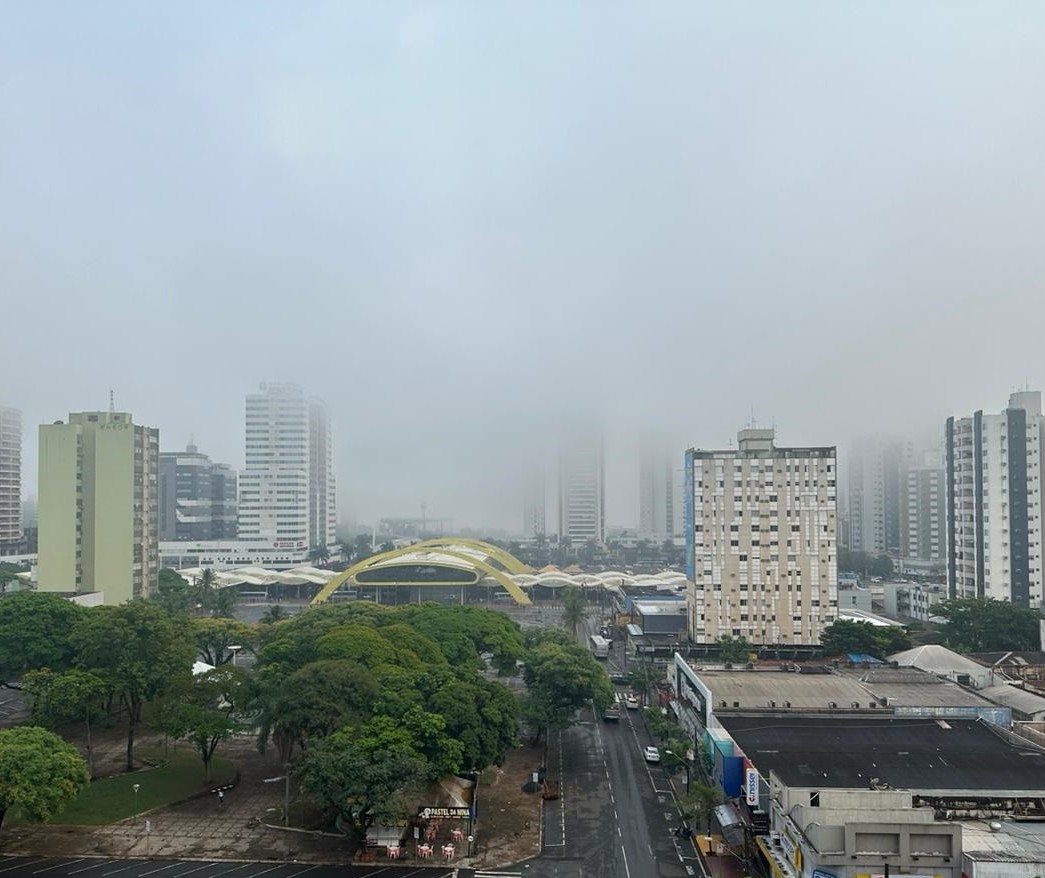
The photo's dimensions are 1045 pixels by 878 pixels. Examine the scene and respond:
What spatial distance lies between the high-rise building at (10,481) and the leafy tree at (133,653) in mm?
72526

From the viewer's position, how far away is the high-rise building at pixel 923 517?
104375mm

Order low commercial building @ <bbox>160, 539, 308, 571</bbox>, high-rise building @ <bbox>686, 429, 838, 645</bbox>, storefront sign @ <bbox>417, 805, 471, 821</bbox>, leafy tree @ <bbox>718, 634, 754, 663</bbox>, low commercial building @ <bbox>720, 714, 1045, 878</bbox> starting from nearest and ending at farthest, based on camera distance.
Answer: low commercial building @ <bbox>720, 714, 1045, 878</bbox> < storefront sign @ <bbox>417, 805, 471, 821</bbox> < leafy tree @ <bbox>718, 634, 754, 663</bbox> < high-rise building @ <bbox>686, 429, 838, 645</bbox> < low commercial building @ <bbox>160, 539, 308, 571</bbox>

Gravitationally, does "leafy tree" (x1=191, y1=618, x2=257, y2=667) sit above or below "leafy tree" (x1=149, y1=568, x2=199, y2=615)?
above

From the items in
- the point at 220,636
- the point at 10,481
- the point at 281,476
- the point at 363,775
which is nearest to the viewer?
the point at 363,775

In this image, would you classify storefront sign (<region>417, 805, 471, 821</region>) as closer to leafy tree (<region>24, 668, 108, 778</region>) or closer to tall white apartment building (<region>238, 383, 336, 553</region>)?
leafy tree (<region>24, 668, 108, 778</region>)

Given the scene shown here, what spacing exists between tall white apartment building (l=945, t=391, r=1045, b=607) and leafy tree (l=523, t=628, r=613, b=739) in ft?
123

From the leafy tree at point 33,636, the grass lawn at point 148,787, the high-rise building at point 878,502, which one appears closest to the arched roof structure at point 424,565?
the leafy tree at point 33,636

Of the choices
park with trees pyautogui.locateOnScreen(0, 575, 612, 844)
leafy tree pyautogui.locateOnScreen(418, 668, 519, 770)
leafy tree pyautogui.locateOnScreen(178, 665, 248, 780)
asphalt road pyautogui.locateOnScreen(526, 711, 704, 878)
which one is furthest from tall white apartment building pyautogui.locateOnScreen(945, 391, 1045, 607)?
leafy tree pyautogui.locateOnScreen(178, 665, 248, 780)

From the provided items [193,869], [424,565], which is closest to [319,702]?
[193,869]

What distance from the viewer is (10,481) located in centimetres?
9656

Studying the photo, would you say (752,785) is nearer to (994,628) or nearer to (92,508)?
(994,628)

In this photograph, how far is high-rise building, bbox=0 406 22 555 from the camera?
94.3 m

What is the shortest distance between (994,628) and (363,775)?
140 ft

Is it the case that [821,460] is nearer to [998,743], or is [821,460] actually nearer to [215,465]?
[998,743]
